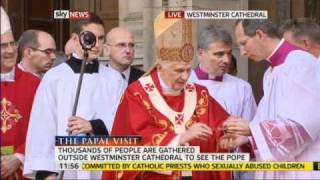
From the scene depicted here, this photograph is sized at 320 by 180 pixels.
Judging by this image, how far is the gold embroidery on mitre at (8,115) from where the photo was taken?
16.5 ft

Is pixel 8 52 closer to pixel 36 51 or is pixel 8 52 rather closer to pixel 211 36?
pixel 36 51

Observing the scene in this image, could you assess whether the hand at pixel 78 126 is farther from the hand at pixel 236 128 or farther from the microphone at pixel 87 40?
the hand at pixel 236 128

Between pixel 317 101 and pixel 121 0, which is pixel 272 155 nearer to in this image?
pixel 317 101

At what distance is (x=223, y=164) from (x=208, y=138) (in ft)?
0.47

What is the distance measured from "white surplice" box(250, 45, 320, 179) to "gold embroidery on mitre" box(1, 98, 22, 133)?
1032mm

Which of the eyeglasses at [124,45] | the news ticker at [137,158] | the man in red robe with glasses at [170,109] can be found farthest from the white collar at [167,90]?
the eyeglasses at [124,45]

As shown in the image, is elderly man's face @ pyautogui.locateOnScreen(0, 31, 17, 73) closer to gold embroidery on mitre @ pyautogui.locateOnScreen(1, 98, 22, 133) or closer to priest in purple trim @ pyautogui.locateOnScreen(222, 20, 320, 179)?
gold embroidery on mitre @ pyautogui.locateOnScreen(1, 98, 22, 133)

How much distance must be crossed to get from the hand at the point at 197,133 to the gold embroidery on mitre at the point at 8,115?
75 centimetres

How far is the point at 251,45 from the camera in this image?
5043 mm

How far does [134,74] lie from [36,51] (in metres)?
0.45

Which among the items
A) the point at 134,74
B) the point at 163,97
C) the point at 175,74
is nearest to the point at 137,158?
the point at 163,97

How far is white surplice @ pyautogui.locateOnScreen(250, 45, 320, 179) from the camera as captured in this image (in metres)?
4.92

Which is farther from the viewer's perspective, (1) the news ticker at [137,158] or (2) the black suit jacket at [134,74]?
(2) the black suit jacket at [134,74]

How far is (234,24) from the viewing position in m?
5.12
